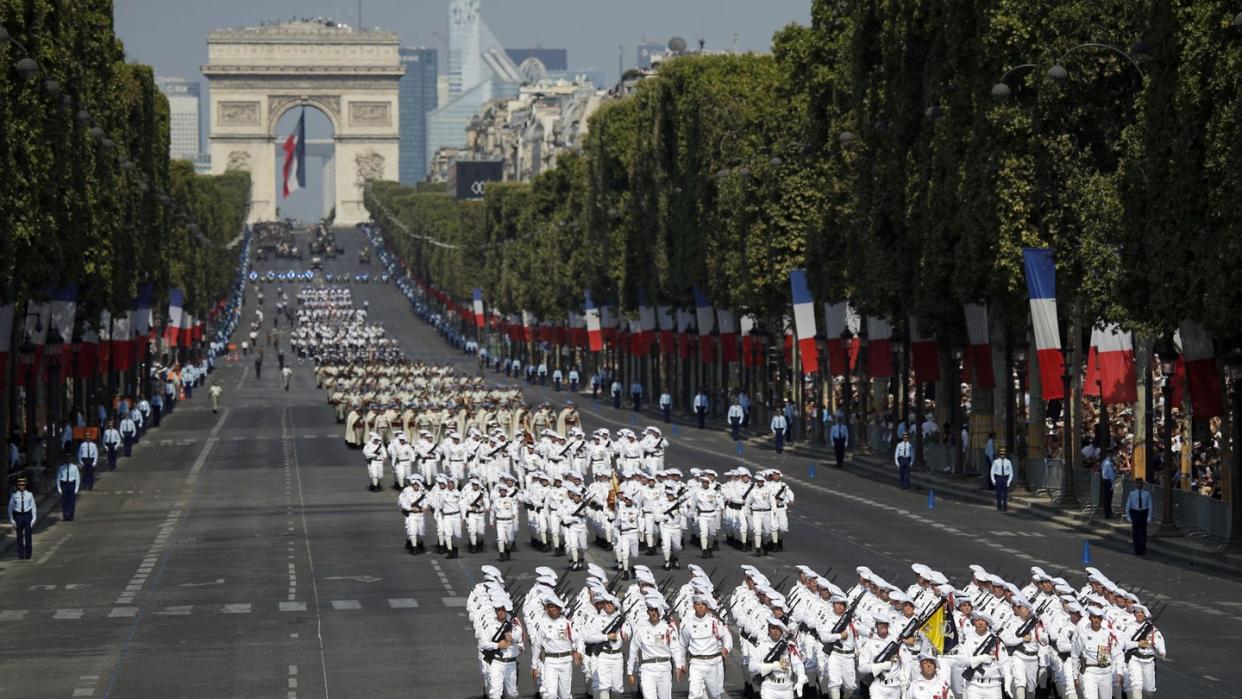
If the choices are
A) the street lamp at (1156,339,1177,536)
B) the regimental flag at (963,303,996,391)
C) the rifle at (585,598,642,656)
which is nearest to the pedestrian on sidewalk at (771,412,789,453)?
the regimental flag at (963,303,996,391)

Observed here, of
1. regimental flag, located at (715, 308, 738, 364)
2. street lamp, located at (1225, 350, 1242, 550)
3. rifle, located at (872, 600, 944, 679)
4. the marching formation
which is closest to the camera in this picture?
rifle, located at (872, 600, 944, 679)

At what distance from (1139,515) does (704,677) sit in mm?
20534

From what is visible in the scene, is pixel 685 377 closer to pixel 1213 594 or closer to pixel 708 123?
pixel 708 123

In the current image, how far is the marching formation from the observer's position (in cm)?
2862

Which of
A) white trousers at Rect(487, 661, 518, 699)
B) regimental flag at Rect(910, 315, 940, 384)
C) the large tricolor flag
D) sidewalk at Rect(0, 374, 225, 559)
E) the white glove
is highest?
the large tricolor flag

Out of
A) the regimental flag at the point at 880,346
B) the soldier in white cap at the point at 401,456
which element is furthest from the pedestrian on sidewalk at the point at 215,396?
the soldier in white cap at the point at 401,456

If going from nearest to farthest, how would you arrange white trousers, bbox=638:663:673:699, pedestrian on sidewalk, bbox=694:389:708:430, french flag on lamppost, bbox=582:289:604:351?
white trousers, bbox=638:663:673:699, pedestrian on sidewalk, bbox=694:389:708:430, french flag on lamppost, bbox=582:289:604:351

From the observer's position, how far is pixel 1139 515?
156 ft

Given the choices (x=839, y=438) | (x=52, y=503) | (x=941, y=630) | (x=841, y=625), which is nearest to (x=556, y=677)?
(x=841, y=625)

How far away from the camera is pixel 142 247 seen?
96688 mm

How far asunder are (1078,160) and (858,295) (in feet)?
64.1

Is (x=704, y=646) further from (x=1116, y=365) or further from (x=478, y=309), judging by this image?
(x=478, y=309)

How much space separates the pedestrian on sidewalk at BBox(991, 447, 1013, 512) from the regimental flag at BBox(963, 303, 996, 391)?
7.35 meters

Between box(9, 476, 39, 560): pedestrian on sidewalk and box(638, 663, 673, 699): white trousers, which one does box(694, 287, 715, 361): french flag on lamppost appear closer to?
box(9, 476, 39, 560): pedestrian on sidewalk
